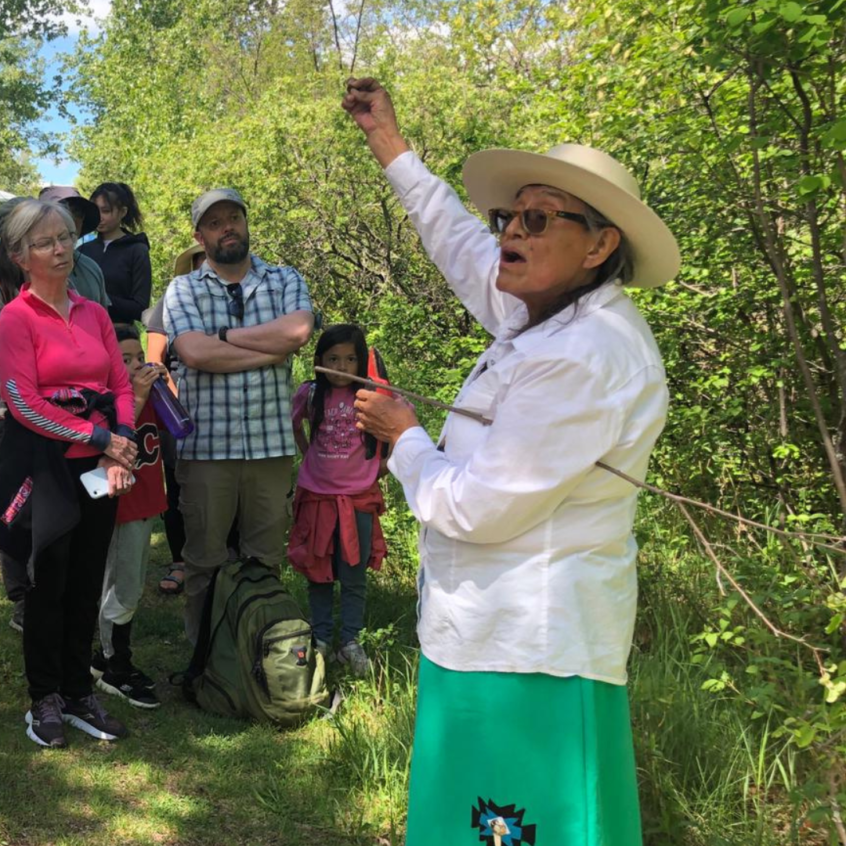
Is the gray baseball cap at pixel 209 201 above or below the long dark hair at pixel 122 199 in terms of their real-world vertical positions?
below

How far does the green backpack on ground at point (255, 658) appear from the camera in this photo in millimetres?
3746

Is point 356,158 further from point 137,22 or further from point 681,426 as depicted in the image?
point 137,22

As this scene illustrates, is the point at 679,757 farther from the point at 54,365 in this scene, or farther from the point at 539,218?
the point at 54,365

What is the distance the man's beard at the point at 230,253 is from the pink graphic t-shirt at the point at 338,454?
2.44ft

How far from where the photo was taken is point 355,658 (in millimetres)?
4102

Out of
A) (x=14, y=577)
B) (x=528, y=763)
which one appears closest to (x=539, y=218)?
(x=528, y=763)

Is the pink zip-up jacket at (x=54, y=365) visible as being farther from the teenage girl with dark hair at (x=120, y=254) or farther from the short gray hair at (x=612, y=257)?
the short gray hair at (x=612, y=257)

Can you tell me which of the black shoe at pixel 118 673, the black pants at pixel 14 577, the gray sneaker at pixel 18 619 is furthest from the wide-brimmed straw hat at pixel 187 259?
the black shoe at pixel 118 673

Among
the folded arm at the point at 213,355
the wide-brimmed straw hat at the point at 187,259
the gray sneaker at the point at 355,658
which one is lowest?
the gray sneaker at the point at 355,658

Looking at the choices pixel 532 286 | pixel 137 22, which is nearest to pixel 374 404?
pixel 532 286

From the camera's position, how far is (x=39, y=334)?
333cm

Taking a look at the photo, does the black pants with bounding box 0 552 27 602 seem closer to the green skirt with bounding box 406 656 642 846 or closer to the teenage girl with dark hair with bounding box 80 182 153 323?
the teenage girl with dark hair with bounding box 80 182 153 323

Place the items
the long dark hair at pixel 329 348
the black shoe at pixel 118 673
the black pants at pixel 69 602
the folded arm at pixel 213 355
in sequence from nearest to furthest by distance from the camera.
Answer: the black pants at pixel 69 602, the folded arm at pixel 213 355, the black shoe at pixel 118 673, the long dark hair at pixel 329 348

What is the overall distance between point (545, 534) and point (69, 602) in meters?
2.48
